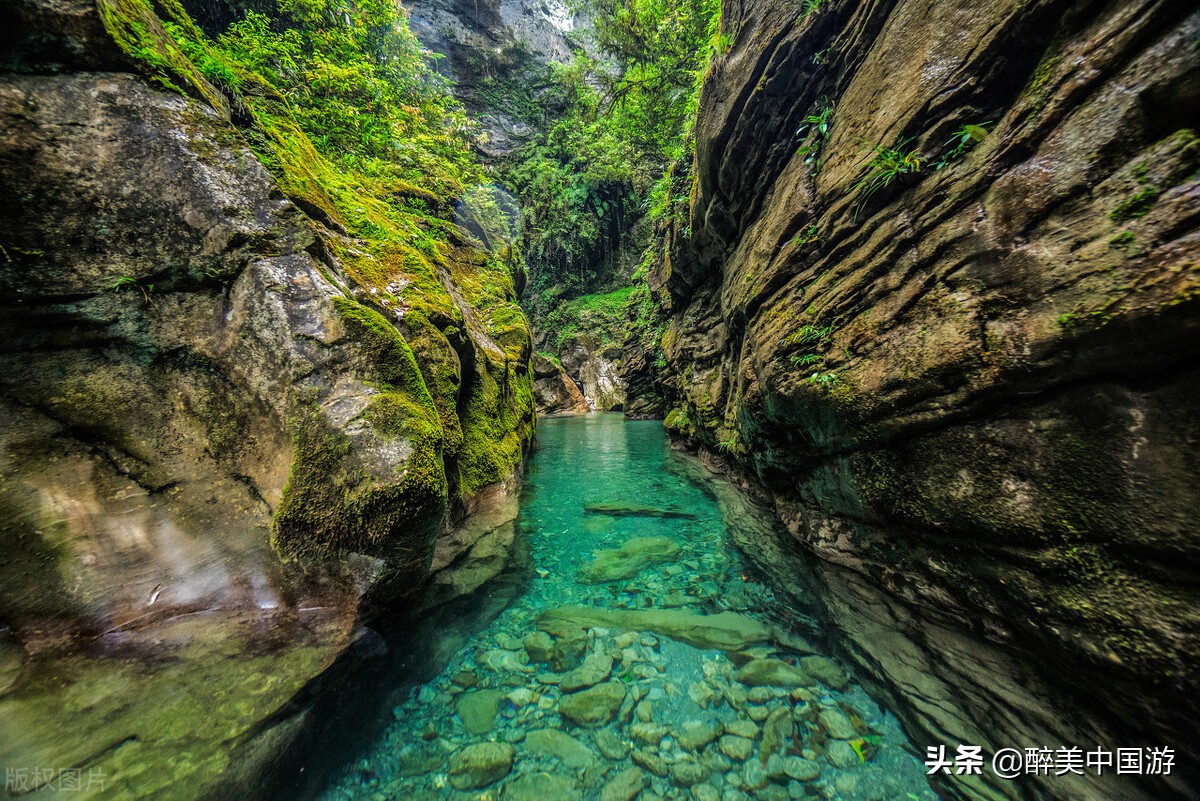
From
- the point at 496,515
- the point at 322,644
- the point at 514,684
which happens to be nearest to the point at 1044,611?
the point at 514,684

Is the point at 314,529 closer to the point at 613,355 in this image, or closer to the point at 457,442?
the point at 457,442

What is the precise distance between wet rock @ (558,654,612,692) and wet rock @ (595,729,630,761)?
41 centimetres

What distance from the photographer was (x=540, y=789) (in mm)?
2375

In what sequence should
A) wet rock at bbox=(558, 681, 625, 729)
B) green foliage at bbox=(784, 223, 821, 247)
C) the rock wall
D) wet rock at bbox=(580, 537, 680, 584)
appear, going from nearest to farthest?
wet rock at bbox=(558, 681, 625, 729)
green foliage at bbox=(784, 223, 821, 247)
wet rock at bbox=(580, 537, 680, 584)
the rock wall

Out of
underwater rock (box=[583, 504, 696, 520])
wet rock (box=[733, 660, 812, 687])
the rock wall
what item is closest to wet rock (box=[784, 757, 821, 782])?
wet rock (box=[733, 660, 812, 687])

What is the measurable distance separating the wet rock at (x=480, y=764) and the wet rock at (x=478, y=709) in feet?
0.44

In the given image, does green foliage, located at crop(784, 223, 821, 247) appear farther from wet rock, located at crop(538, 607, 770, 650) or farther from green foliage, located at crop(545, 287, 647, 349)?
green foliage, located at crop(545, 287, 647, 349)

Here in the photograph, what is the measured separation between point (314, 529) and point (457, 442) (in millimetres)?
2228

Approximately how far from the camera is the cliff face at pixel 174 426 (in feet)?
7.01

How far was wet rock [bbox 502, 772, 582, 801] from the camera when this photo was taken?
233 cm

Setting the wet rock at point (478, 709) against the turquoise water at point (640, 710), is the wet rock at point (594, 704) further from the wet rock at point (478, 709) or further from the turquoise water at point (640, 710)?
the wet rock at point (478, 709)

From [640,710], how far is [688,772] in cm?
51

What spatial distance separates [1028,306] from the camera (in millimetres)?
2080

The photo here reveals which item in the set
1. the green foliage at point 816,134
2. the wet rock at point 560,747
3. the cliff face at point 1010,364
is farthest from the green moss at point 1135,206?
the wet rock at point 560,747
